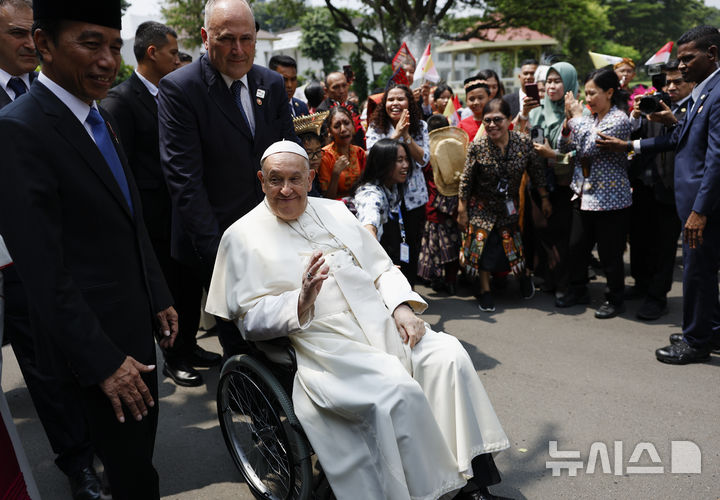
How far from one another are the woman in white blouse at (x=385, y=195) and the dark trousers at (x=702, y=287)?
2048 millimetres

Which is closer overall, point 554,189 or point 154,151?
point 154,151

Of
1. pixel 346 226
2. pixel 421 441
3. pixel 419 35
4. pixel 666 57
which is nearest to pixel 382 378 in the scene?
pixel 421 441

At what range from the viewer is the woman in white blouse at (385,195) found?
4172 millimetres

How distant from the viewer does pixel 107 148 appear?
1924 millimetres

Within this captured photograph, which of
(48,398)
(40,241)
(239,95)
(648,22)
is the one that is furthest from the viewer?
(648,22)

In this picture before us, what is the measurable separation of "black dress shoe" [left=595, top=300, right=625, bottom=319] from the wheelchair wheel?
337cm

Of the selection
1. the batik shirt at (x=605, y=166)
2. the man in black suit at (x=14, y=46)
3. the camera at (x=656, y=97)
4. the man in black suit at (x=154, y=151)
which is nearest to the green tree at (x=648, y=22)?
the camera at (x=656, y=97)

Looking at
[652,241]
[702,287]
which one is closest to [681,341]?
[702,287]

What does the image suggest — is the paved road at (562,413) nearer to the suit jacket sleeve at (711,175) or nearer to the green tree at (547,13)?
the suit jacket sleeve at (711,175)

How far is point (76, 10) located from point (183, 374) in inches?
113

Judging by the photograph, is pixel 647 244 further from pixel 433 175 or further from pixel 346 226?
pixel 346 226

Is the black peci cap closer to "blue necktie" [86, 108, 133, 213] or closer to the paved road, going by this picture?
"blue necktie" [86, 108, 133, 213]

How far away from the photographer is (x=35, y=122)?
1655mm

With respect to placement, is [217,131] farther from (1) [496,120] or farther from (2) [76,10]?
(1) [496,120]
